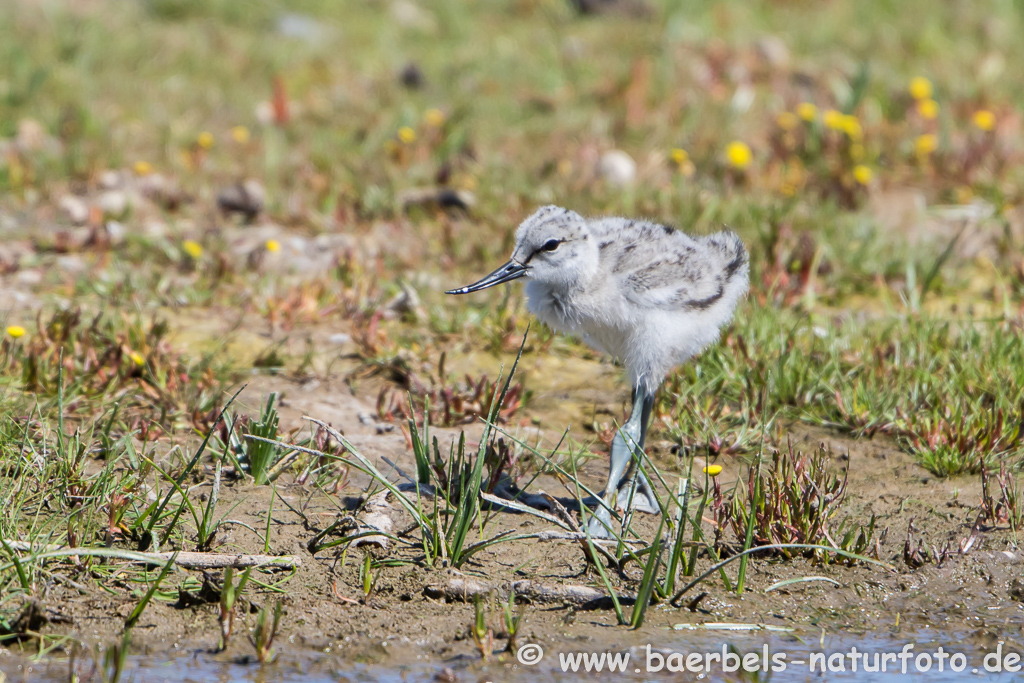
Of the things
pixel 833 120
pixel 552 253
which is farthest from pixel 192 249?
pixel 833 120

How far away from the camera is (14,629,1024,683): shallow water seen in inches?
121

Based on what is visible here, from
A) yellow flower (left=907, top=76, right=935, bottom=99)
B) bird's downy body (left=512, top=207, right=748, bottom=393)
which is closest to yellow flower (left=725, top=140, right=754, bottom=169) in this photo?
yellow flower (left=907, top=76, right=935, bottom=99)

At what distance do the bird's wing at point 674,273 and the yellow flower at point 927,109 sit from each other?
385cm

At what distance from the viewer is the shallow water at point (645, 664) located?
3064 millimetres

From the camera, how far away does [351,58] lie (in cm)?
860

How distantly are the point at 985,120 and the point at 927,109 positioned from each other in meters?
0.37

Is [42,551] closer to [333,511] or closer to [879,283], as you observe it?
[333,511]

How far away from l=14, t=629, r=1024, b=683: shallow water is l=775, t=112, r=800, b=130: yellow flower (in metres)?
4.63

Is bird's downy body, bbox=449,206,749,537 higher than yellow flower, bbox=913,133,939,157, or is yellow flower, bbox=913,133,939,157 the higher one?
yellow flower, bbox=913,133,939,157

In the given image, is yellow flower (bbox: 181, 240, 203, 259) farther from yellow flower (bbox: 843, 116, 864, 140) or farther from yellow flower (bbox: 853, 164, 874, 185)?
yellow flower (bbox: 843, 116, 864, 140)

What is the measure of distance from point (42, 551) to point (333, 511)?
3.05 feet

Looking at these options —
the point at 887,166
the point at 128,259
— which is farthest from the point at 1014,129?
the point at 128,259

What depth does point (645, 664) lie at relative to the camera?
316cm

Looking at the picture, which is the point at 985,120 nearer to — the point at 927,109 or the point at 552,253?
the point at 927,109
